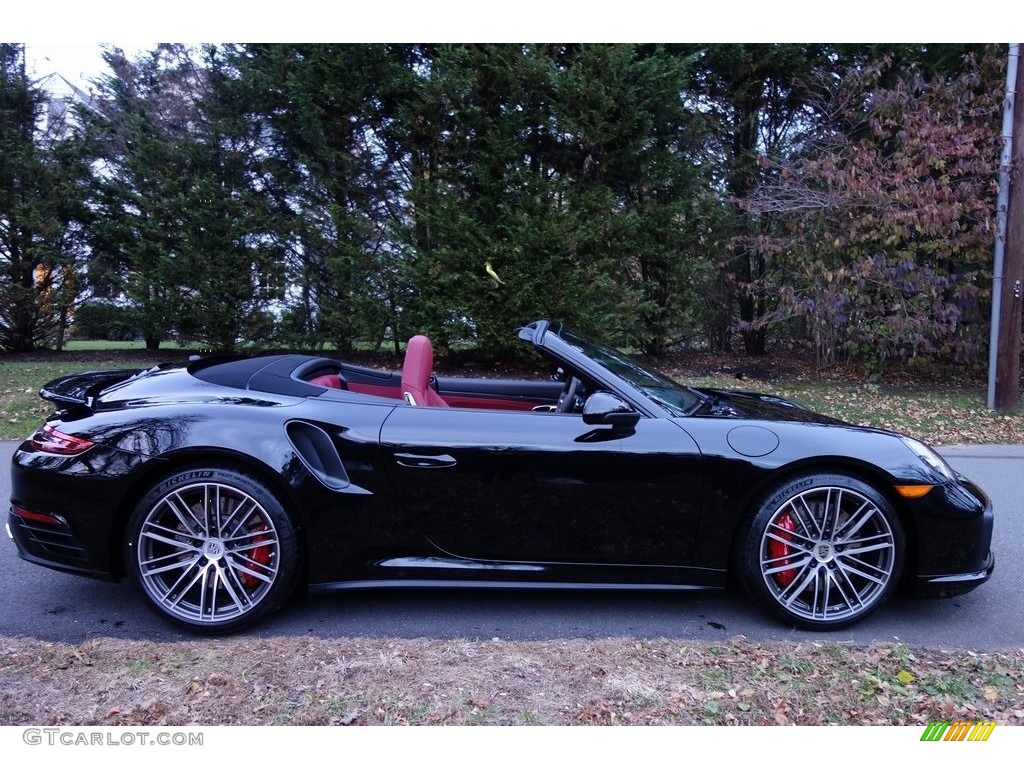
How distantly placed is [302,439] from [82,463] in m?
0.93

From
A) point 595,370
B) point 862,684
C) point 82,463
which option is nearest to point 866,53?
point 595,370

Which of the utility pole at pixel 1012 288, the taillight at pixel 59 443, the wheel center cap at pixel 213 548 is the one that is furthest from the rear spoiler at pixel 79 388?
the utility pole at pixel 1012 288

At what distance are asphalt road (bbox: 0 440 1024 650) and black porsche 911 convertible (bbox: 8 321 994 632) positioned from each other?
196 mm

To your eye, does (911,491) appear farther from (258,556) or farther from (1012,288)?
(1012,288)

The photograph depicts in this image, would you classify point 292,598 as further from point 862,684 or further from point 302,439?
point 862,684

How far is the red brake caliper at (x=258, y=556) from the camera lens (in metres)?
2.86

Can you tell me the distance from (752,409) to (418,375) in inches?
67.0

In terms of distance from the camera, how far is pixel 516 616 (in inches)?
122

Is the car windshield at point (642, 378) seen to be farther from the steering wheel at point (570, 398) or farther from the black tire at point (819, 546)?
the black tire at point (819, 546)

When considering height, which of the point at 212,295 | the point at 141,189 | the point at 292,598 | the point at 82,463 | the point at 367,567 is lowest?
the point at 292,598

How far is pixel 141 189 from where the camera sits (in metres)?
11.0

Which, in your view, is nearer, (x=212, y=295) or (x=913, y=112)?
(x=913, y=112)

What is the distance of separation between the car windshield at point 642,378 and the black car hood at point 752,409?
9 centimetres

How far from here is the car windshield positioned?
10.3 feet
